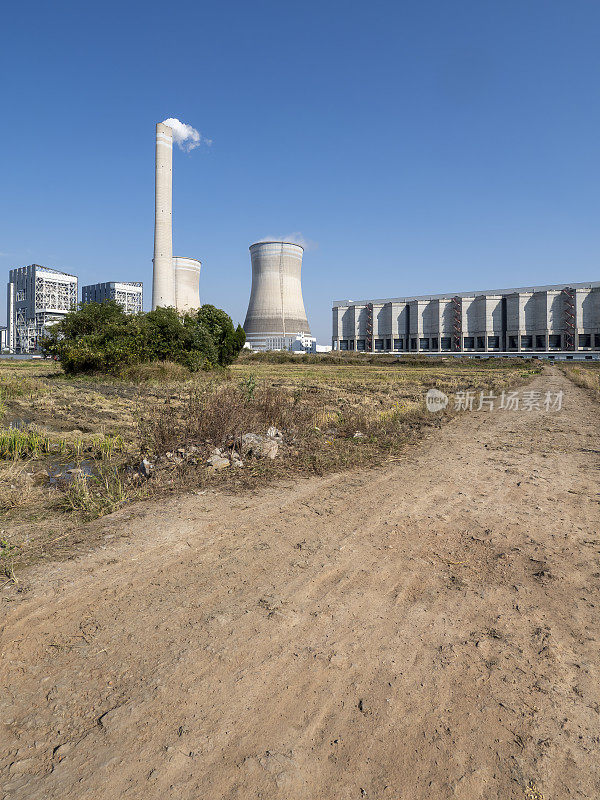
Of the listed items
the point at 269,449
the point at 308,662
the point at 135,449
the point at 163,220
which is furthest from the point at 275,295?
the point at 308,662

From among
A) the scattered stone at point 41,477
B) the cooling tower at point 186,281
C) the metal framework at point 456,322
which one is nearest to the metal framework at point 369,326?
the metal framework at point 456,322

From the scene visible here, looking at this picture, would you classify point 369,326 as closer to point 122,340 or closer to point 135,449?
point 122,340

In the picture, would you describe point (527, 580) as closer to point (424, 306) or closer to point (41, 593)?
point (41, 593)

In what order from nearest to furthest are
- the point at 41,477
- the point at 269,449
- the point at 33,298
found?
the point at 41,477 < the point at 269,449 < the point at 33,298

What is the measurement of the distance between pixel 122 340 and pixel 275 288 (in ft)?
124

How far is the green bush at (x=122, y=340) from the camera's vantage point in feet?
70.2

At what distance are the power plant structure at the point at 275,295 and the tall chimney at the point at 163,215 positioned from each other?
1302 centimetres

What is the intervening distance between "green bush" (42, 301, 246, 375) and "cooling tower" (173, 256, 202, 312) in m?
29.6

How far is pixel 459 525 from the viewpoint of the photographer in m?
4.08

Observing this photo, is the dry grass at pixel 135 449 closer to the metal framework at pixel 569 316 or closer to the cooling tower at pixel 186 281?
the cooling tower at pixel 186 281

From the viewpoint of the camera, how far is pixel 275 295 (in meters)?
57.7

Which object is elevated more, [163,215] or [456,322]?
[163,215]

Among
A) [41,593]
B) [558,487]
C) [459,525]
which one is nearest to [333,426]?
[558,487]

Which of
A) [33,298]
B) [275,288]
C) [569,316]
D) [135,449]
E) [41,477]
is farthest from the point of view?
[33,298]
